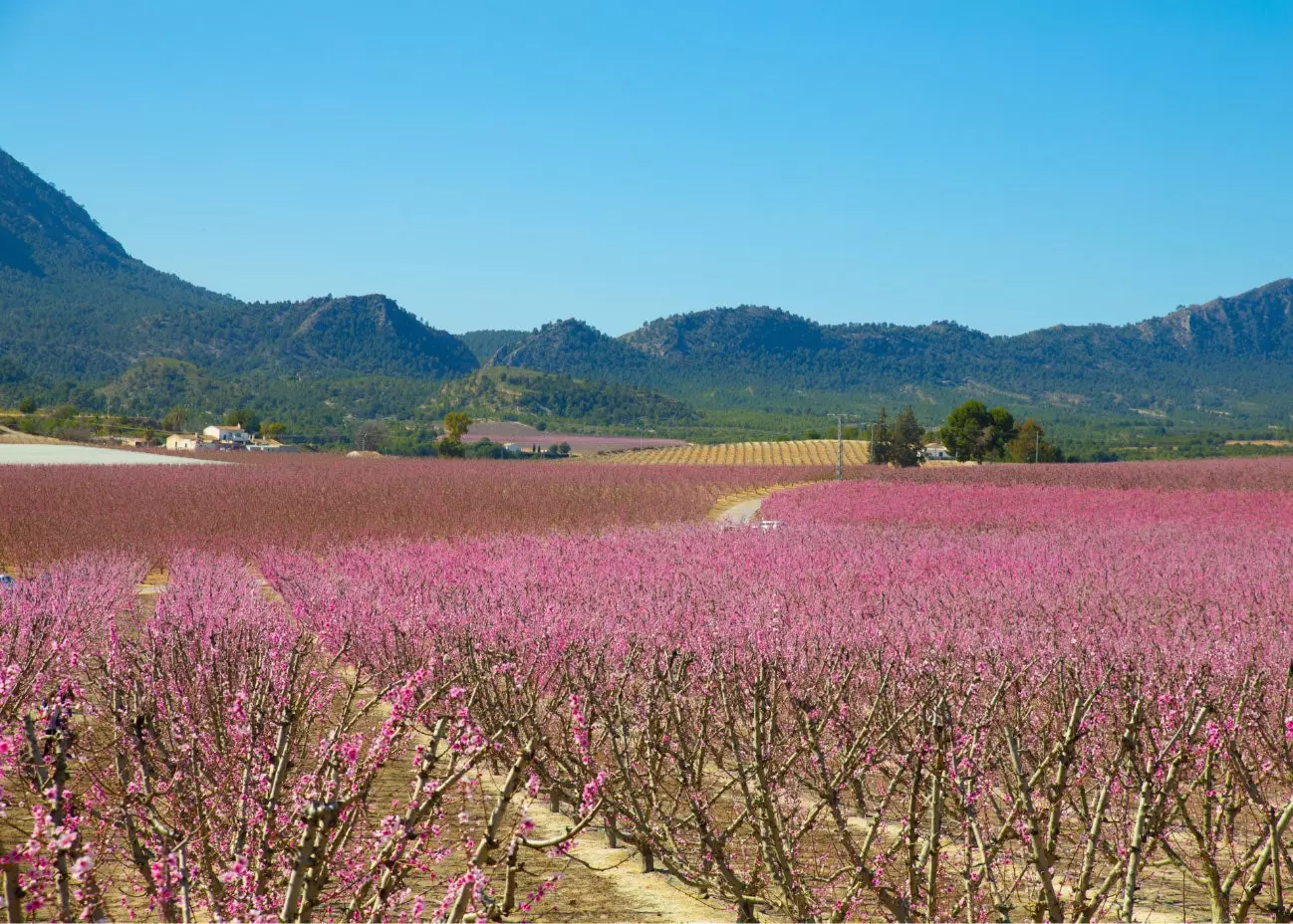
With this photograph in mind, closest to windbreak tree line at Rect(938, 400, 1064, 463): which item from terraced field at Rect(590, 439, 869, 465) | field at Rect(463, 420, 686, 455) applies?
terraced field at Rect(590, 439, 869, 465)

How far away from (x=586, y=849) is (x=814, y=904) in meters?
1.82

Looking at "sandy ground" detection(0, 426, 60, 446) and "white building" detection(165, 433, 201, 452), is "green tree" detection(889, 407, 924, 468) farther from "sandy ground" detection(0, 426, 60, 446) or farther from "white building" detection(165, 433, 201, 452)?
"white building" detection(165, 433, 201, 452)

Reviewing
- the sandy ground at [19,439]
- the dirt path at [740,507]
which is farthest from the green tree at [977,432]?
the sandy ground at [19,439]

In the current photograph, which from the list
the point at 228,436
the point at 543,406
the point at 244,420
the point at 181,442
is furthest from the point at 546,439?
the point at 543,406

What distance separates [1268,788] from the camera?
6.52 meters

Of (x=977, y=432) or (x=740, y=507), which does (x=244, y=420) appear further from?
(x=740, y=507)

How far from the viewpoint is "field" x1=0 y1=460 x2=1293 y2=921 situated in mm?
3494

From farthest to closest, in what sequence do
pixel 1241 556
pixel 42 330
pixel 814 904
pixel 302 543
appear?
pixel 42 330, pixel 302 543, pixel 1241 556, pixel 814 904

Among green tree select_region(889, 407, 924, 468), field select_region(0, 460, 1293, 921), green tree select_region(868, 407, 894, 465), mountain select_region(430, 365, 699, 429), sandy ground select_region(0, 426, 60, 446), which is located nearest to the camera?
field select_region(0, 460, 1293, 921)

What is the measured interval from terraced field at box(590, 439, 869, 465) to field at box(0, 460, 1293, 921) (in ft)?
217

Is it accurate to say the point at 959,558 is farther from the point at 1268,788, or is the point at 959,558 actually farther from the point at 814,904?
the point at 814,904

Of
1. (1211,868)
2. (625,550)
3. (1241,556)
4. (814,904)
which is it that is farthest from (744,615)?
(1241,556)

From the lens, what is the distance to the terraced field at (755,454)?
81125 millimetres

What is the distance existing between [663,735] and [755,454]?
275ft
